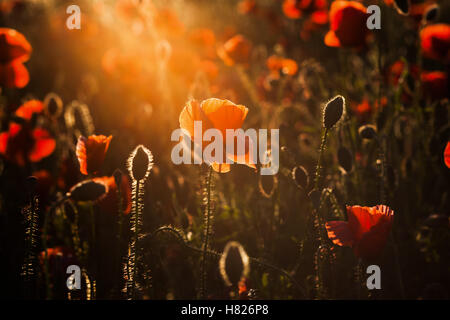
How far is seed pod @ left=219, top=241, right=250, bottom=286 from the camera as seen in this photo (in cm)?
95

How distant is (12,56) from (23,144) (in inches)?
19.5

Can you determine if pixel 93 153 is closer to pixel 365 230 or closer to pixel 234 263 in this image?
pixel 234 263

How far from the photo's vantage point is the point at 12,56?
229 centimetres

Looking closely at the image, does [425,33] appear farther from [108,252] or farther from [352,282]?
[108,252]

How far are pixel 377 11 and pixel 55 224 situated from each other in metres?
1.58

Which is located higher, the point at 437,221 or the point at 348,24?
the point at 348,24

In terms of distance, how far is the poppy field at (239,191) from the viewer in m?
1.25

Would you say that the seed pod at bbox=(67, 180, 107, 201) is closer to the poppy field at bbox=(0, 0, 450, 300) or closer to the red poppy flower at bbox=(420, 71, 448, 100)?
the poppy field at bbox=(0, 0, 450, 300)

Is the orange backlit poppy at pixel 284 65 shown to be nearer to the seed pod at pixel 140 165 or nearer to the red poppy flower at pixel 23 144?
the red poppy flower at pixel 23 144

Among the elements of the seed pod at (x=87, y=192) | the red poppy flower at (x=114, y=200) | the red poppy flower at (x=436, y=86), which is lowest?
the seed pod at (x=87, y=192)

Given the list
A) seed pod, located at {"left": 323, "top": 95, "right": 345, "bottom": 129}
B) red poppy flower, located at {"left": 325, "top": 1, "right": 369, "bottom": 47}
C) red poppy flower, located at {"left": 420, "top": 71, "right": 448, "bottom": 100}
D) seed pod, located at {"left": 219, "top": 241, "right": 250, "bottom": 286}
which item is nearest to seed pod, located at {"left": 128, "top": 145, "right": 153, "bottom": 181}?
seed pod, located at {"left": 219, "top": 241, "right": 250, "bottom": 286}

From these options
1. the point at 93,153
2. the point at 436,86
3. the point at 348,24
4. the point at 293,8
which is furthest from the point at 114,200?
the point at 293,8

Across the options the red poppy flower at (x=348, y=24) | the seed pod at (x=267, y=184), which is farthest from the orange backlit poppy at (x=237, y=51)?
the seed pod at (x=267, y=184)
